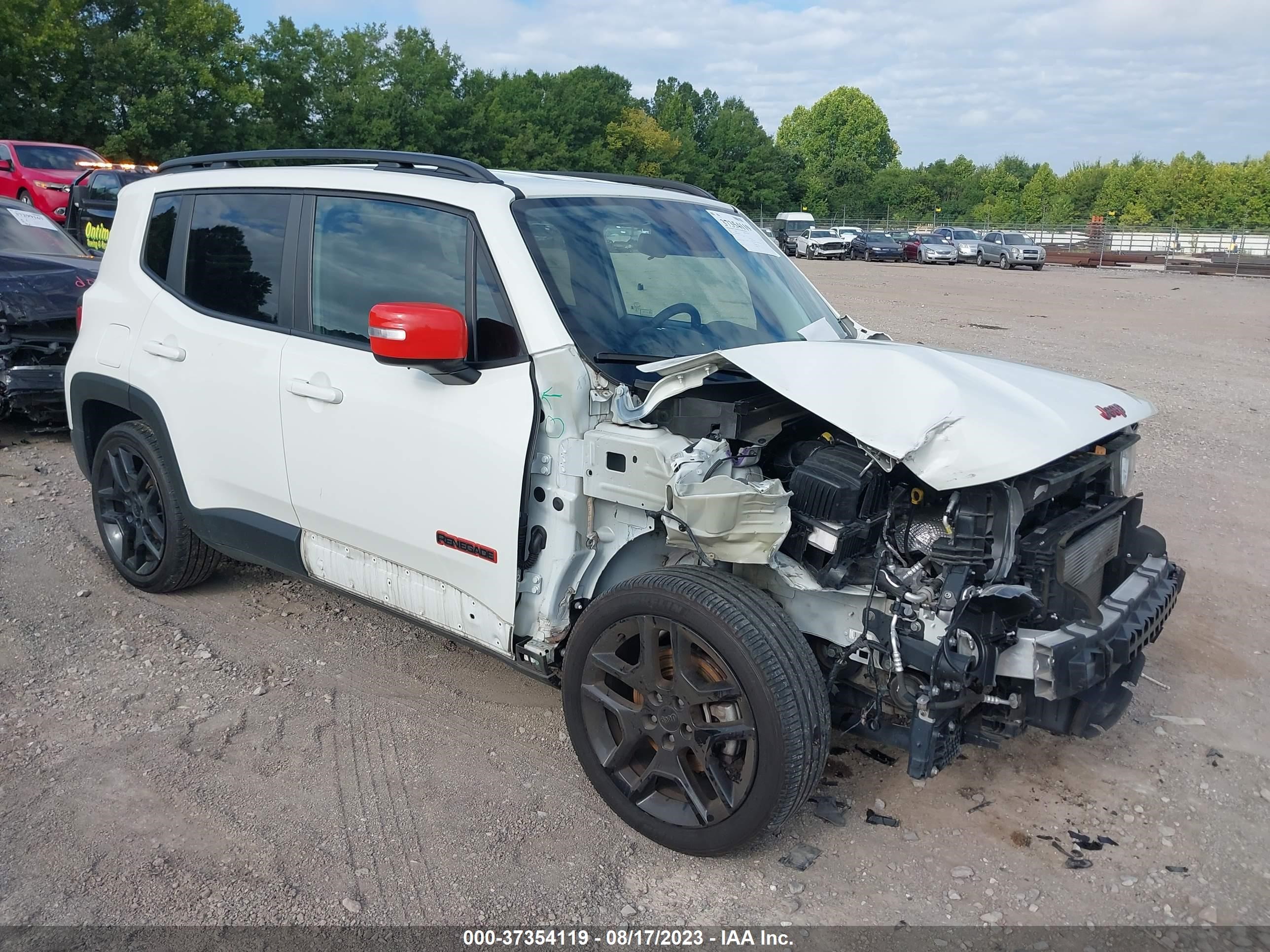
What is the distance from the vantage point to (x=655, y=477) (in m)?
3.07


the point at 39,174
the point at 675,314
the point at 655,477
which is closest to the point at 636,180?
the point at 675,314

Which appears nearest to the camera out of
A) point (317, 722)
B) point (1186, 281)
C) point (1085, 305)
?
point (317, 722)

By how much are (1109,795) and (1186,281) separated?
3310 cm

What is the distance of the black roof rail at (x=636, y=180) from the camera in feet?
14.0

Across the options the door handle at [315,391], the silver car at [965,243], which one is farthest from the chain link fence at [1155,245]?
the door handle at [315,391]

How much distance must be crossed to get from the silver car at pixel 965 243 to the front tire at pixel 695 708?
133 ft

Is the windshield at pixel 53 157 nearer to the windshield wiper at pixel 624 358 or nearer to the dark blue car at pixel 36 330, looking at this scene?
the dark blue car at pixel 36 330

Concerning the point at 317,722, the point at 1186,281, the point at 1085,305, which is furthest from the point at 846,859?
the point at 1186,281

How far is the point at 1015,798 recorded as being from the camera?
137 inches

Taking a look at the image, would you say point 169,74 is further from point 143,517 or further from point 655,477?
point 655,477

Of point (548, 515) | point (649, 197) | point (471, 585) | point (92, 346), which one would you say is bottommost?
point (471, 585)

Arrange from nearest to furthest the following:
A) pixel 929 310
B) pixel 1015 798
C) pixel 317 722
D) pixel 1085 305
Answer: pixel 1015 798, pixel 317 722, pixel 929 310, pixel 1085 305

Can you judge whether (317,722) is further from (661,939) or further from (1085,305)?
(1085,305)

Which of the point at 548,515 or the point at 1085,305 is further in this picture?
the point at 1085,305
